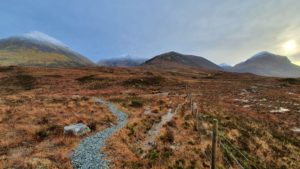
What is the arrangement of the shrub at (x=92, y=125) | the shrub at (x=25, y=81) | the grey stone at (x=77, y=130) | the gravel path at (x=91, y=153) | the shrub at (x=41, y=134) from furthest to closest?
the shrub at (x=25, y=81), the shrub at (x=92, y=125), the grey stone at (x=77, y=130), the shrub at (x=41, y=134), the gravel path at (x=91, y=153)

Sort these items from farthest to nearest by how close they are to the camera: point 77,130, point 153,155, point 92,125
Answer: point 92,125
point 77,130
point 153,155

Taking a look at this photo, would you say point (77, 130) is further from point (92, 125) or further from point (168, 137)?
point (168, 137)

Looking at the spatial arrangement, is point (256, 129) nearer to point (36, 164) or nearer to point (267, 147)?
point (267, 147)

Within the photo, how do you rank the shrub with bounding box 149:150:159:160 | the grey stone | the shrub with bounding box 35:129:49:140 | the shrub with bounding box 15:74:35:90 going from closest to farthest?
1. the shrub with bounding box 149:150:159:160
2. the shrub with bounding box 35:129:49:140
3. the grey stone
4. the shrub with bounding box 15:74:35:90

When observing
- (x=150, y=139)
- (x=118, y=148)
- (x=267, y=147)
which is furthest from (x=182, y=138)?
(x=267, y=147)

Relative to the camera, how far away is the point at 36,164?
11.2 metres

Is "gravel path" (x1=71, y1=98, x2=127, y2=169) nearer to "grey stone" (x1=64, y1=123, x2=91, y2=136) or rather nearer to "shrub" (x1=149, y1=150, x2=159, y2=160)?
"grey stone" (x1=64, y1=123, x2=91, y2=136)

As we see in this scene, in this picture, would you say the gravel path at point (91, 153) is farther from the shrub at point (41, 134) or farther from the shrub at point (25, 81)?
the shrub at point (25, 81)

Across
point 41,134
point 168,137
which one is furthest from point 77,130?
point 168,137

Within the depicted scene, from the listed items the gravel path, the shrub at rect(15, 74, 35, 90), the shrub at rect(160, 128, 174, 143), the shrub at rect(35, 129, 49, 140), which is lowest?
the shrub at rect(160, 128, 174, 143)

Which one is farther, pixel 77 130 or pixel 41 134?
pixel 77 130

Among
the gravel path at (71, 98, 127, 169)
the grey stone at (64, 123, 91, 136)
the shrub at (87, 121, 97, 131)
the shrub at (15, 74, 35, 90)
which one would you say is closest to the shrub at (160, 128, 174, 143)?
the gravel path at (71, 98, 127, 169)

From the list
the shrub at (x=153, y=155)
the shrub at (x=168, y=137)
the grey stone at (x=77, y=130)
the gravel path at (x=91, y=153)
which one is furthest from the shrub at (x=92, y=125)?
the shrub at (x=153, y=155)

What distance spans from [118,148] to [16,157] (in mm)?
6510
